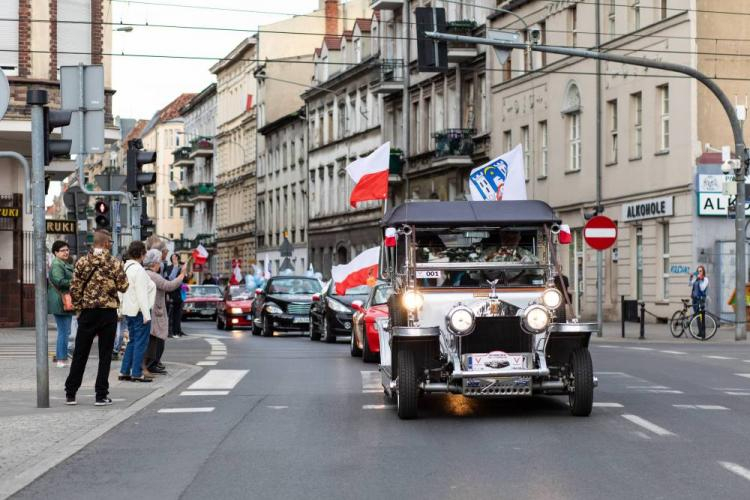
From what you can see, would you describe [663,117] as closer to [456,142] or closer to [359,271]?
[359,271]

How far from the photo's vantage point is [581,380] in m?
14.1

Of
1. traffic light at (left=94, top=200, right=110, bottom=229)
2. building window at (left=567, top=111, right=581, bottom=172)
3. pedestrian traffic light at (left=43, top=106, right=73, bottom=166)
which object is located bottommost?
traffic light at (left=94, top=200, right=110, bottom=229)

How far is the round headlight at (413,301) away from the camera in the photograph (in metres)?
14.4

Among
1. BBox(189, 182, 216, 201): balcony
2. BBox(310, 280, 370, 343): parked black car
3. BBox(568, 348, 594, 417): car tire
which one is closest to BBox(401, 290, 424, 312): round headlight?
BBox(568, 348, 594, 417): car tire

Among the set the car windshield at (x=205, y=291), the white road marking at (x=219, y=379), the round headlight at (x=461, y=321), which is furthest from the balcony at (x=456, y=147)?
the round headlight at (x=461, y=321)

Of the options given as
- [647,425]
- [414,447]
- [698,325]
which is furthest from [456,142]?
[414,447]

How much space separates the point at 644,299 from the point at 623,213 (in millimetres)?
2940

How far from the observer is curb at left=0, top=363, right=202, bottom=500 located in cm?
992

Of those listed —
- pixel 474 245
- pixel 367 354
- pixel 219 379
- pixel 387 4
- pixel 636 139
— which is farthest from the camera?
pixel 387 4

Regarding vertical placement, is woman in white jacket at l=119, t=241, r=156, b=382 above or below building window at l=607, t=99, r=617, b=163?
below

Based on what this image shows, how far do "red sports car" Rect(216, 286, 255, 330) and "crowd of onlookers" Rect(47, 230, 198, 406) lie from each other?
19.7m

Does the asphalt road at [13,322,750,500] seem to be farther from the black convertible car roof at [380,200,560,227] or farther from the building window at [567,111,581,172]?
the building window at [567,111,581,172]

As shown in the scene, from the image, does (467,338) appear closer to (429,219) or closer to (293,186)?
(429,219)

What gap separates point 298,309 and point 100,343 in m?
21.7
